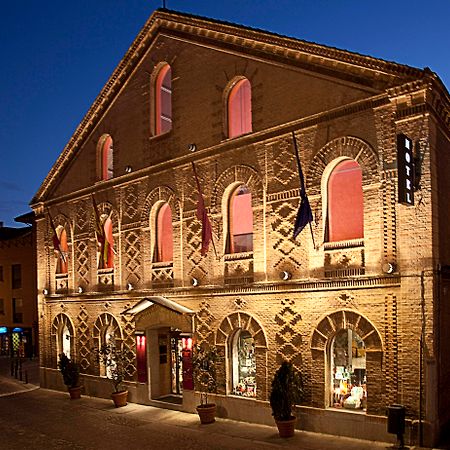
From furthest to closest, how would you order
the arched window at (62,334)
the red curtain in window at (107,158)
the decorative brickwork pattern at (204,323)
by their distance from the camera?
1. the arched window at (62,334)
2. the red curtain in window at (107,158)
3. the decorative brickwork pattern at (204,323)

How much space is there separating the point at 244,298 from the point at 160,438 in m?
4.84

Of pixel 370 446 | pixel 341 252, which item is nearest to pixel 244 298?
pixel 341 252

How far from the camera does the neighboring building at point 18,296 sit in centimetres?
4259

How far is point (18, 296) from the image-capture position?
44.0 metres

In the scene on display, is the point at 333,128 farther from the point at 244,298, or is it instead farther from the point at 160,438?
the point at 160,438

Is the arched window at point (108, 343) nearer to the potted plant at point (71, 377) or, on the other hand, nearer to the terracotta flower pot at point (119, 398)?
the potted plant at point (71, 377)

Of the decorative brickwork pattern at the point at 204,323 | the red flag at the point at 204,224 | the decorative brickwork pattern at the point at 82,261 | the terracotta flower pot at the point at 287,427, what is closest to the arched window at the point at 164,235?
the decorative brickwork pattern at the point at 204,323

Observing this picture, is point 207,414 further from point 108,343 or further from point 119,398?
point 108,343

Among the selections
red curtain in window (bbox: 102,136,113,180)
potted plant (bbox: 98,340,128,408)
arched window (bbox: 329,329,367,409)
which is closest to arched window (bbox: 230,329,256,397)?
arched window (bbox: 329,329,367,409)

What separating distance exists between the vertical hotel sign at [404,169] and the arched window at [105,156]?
1404cm

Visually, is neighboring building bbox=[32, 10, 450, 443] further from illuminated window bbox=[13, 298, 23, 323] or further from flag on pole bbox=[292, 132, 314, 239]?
illuminated window bbox=[13, 298, 23, 323]

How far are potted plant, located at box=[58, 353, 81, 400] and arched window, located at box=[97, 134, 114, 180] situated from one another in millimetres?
7985

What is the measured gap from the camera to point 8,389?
27.4m

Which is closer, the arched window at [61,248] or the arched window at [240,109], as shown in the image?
the arched window at [240,109]
